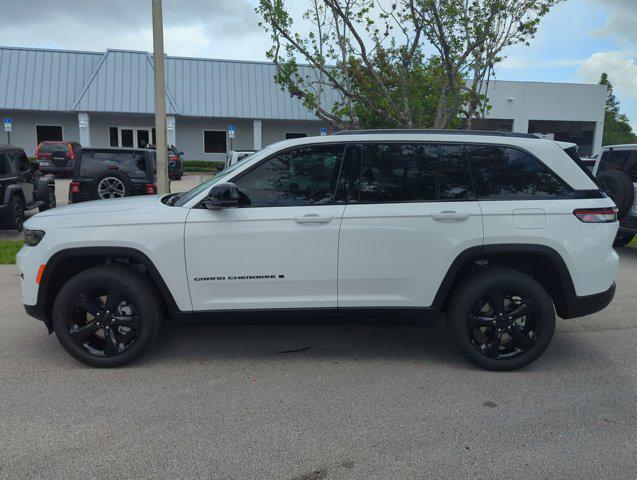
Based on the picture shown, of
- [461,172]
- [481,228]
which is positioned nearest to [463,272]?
[481,228]

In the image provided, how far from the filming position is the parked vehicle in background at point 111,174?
9824 mm

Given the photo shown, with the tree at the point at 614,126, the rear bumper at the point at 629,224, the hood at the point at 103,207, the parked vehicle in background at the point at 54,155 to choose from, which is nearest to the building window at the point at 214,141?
the parked vehicle in background at the point at 54,155

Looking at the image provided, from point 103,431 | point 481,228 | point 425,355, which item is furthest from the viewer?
point 425,355

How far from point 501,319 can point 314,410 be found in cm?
169

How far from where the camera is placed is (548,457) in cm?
308

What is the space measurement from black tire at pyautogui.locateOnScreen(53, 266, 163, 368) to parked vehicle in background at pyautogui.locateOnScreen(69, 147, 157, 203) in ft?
19.8

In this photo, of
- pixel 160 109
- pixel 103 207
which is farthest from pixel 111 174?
pixel 103 207

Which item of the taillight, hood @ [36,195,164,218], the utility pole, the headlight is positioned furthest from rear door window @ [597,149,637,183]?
the headlight

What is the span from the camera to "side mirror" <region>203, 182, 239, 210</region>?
12.7 ft

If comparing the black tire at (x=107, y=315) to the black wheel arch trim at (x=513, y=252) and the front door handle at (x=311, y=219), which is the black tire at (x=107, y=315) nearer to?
the front door handle at (x=311, y=219)

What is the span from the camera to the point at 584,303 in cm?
419

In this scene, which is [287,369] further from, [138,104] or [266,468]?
[138,104]

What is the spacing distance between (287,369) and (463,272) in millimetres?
1651

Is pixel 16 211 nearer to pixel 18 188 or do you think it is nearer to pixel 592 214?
pixel 18 188
